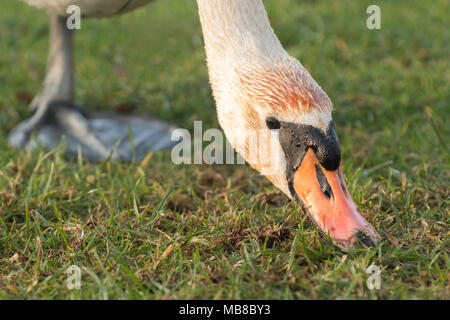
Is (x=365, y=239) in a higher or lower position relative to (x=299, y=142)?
lower

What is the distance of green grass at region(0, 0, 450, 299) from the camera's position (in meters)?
2.50

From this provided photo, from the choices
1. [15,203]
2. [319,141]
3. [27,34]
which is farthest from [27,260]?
[27,34]

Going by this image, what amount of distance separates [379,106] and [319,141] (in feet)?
7.71

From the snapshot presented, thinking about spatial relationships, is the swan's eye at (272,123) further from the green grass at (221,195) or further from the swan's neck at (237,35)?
the green grass at (221,195)

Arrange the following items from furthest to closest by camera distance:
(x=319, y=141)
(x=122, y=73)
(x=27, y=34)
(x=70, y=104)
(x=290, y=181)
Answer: (x=27, y=34) → (x=122, y=73) → (x=70, y=104) → (x=290, y=181) → (x=319, y=141)

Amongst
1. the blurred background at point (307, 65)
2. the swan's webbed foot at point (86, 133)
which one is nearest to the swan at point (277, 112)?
the swan's webbed foot at point (86, 133)

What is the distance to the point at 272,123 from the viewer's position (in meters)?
2.78

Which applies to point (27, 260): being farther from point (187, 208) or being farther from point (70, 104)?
point (70, 104)

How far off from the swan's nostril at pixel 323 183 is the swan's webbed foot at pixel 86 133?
185cm

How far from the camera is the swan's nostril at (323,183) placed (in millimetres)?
2672

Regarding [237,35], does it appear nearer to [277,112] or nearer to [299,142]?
[277,112]

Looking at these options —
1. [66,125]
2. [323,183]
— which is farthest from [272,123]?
[66,125]

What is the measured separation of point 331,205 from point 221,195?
87 cm

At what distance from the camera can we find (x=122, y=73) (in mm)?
5871
